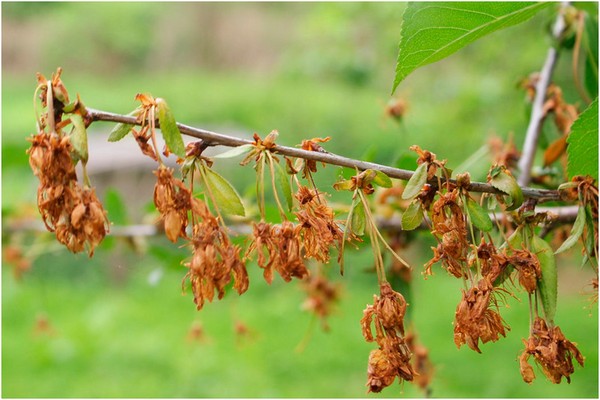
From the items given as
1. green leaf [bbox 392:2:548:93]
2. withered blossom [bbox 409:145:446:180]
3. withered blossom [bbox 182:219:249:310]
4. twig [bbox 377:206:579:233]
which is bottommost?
withered blossom [bbox 182:219:249:310]

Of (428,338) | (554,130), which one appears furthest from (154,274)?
(428,338)

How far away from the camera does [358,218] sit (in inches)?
20.0

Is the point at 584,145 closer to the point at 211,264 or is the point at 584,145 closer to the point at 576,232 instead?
the point at 576,232

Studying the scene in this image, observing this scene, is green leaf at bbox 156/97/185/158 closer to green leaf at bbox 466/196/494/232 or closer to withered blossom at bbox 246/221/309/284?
withered blossom at bbox 246/221/309/284

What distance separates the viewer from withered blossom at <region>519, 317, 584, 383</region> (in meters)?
0.47

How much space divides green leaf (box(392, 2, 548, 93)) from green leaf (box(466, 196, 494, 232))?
0.35 ft

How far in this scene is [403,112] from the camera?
3.72 feet

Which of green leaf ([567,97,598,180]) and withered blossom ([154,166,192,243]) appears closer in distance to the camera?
withered blossom ([154,166,192,243])

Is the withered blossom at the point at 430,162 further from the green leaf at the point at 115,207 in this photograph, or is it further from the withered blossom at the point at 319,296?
the green leaf at the point at 115,207

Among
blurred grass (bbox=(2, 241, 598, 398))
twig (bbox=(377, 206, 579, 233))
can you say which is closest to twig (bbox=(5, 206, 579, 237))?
twig (bbox=(377, 206, 579, 233))

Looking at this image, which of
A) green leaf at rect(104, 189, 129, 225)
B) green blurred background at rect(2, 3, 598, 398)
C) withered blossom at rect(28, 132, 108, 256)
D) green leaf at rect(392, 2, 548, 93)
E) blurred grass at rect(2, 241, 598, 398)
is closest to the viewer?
withered blossom at rect(28, 132, 108, 256)

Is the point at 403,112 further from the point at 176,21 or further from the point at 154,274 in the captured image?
the point at 176,21

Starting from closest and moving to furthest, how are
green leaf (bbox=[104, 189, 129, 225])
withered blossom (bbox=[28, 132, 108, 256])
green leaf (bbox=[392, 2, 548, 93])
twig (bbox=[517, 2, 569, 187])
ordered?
1. withered blossom (bbox=[28, 132, 108, 256])
2. green leaf (bbox=[392, 2, 548, 93])
3. twig (bbox=[517, 2, 569, 187])
4. green leaf (bbox=[104, 189, 129, 225])

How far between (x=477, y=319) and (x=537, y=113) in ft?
1.71
